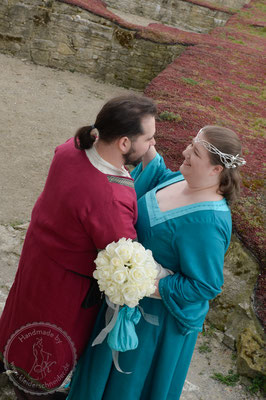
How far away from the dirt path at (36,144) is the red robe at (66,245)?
0.92 m

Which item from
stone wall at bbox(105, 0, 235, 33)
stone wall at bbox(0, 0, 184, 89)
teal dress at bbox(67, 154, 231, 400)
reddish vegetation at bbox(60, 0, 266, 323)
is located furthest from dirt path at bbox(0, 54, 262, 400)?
stone wall at bbox(105, 0, 235, 33)

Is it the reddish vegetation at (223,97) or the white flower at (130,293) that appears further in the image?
the reddish vegetation at (223,97)

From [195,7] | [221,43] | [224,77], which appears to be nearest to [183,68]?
[224,77]

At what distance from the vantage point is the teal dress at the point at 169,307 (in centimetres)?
247

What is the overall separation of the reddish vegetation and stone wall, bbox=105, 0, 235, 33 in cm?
464

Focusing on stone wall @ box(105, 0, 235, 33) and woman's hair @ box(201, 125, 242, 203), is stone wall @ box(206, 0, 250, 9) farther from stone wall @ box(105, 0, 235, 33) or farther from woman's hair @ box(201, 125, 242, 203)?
woman's hair @ box(201, 125, 242, 203)

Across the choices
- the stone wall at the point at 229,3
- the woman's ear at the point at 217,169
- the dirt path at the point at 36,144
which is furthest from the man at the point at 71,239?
the stone wall at the point at 229,3

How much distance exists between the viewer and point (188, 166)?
265 cm

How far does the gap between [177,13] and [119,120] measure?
2016 cm

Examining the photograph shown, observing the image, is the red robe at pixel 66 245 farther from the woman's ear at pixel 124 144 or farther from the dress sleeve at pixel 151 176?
the dress sleeve at pixel 151 176

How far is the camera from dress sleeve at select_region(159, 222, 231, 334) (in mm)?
2447

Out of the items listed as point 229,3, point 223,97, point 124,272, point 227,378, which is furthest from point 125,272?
point 229,3

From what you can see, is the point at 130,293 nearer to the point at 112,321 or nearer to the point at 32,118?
the point at 112,321

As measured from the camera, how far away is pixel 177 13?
66.8 feet
